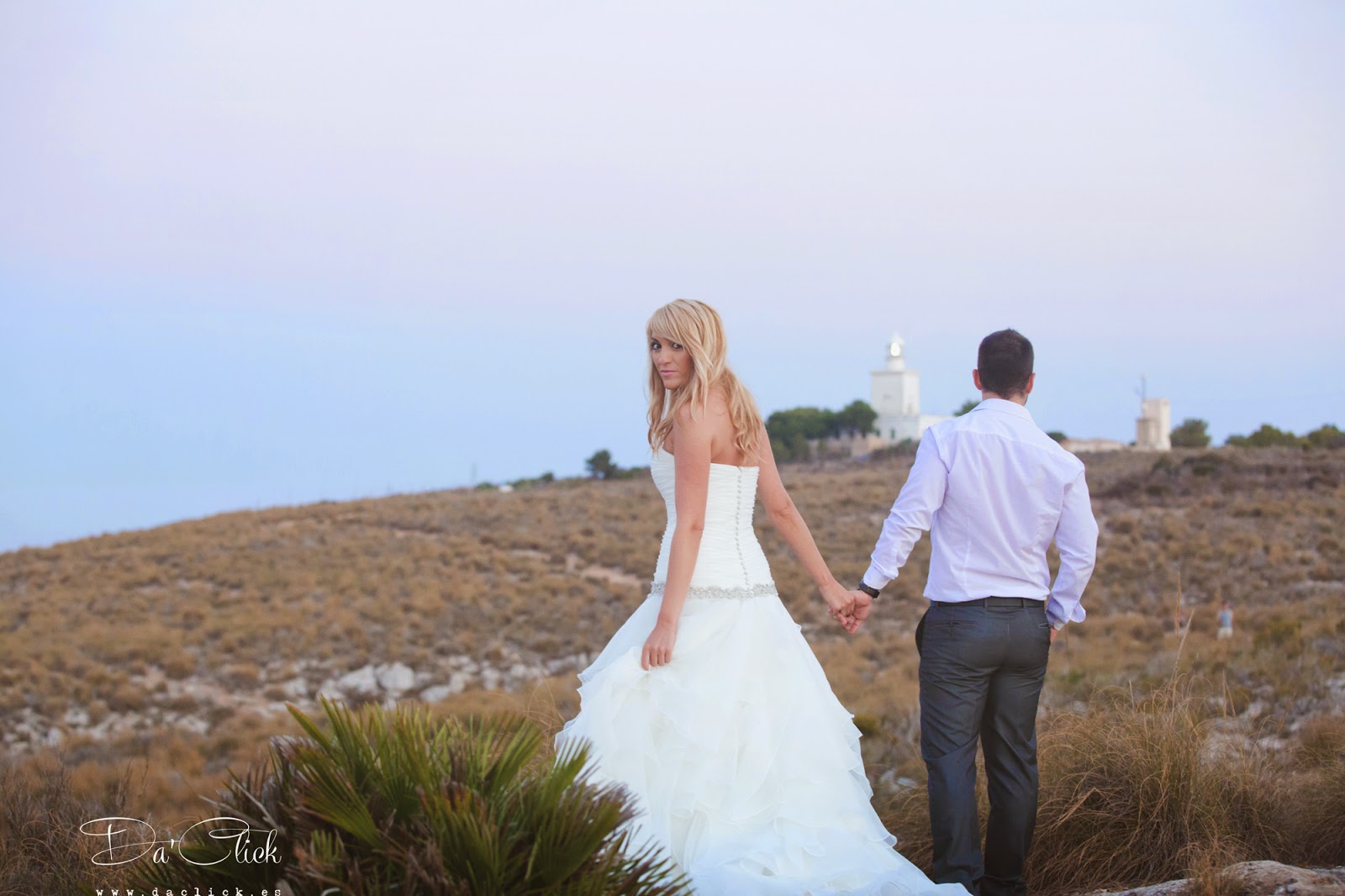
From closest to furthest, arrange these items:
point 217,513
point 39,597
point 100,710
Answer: point 100,710
point 39,597
point 217,513

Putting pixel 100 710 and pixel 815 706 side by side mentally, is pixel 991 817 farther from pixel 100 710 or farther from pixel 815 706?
pixel 100 710

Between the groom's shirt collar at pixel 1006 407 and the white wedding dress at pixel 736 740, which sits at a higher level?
the groom's shirt collar at pixel 1006 407

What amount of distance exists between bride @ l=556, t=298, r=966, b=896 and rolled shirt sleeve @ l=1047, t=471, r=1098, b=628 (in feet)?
2.82

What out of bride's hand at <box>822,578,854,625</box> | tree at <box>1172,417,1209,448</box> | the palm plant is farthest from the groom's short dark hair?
tree at <box>1172,417,1209,448</box>

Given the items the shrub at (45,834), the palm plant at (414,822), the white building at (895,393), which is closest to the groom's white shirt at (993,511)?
the palm plant at (414,822)

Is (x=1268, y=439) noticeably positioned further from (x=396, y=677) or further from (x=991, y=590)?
(x=991, y=590)

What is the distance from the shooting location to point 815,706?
4.17 metres

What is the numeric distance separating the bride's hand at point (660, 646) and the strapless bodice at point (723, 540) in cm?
22

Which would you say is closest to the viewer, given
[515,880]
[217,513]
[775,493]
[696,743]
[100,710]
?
[515,880]

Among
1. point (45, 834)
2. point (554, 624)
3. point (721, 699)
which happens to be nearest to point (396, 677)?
point (554, 624)

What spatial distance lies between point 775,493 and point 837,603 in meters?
0.55

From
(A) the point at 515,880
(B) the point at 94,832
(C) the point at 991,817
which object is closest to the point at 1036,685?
(C) the point at 991,817

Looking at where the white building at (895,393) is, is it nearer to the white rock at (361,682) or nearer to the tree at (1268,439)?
the tree at (1268,439)

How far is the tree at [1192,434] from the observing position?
64.3 m
